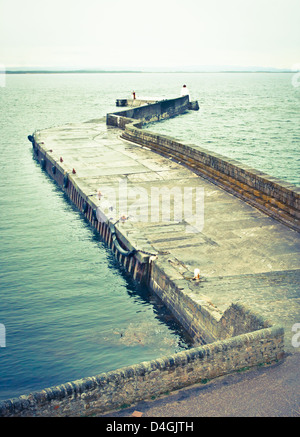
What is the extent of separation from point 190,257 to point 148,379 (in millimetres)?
7621

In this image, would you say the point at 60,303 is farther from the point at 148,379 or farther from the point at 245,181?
the point at 245,181

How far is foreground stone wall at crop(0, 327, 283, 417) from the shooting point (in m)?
7.82

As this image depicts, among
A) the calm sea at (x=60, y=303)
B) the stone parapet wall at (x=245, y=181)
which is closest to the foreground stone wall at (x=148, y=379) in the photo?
the calm sea at (x=60, y=303)

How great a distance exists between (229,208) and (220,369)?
39.8 feet

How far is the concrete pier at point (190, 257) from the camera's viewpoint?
28.0 ft

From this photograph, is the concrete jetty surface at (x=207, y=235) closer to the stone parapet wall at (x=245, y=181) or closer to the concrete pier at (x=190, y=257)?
the concrete pier at (x=190, y=257)

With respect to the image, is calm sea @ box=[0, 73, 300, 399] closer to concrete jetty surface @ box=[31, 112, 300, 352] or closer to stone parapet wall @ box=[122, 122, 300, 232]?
concrete jetty surface @ box=[31, 112, 300, 352]

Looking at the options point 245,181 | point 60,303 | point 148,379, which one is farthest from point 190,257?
point 148,379

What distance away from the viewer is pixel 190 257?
1585 centimetres

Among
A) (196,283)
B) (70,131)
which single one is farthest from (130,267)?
(70,131)

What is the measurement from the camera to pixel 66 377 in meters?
12.5

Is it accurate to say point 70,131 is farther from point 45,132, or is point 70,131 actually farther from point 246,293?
point 246,293

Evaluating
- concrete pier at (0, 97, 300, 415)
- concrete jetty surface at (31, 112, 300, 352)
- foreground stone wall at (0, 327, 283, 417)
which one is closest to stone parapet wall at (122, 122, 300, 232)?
concrete pier at (0, 97, 300, 415)

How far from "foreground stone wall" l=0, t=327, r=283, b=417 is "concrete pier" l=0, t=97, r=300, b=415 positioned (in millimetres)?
17
